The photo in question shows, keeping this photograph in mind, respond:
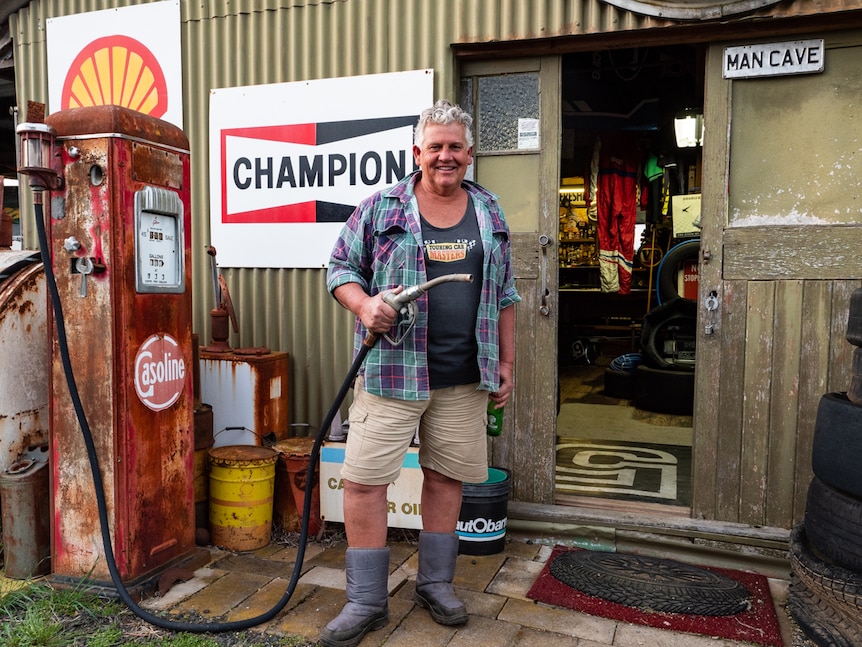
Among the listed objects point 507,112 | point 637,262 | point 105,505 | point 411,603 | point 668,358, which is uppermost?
point 507,112

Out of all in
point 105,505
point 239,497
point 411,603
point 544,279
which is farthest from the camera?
point 544,279

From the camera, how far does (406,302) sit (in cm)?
245

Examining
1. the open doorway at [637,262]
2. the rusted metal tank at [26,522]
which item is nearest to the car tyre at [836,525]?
the open doorway at [637,262]

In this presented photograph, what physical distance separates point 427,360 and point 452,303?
0.24m

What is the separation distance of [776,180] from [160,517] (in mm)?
3340

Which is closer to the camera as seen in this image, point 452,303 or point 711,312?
point 452,303

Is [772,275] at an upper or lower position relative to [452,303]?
upper

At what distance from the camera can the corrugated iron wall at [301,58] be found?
148 inches

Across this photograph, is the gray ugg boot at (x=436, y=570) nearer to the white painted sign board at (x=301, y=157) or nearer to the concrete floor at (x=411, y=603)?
the concrete floor at (x=411, y=603)

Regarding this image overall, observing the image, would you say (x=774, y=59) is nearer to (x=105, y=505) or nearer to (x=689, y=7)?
(x=689, y=7)

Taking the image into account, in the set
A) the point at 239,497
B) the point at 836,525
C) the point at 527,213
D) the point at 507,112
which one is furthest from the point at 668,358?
the point at 239,497

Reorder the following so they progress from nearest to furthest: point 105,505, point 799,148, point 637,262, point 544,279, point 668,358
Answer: point 105,505
point 799,148
point 544,279
point 668,358
point 637,262

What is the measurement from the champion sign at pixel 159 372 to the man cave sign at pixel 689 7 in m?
2.70

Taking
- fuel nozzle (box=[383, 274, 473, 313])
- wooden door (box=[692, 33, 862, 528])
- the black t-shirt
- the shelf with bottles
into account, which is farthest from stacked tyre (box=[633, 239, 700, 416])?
fuel nozzle (box=[383, 274, 473, 313])
